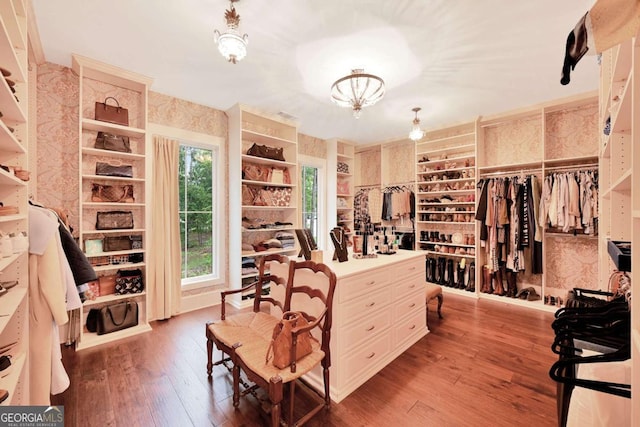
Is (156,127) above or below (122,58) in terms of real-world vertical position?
below

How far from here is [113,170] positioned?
9.18ft

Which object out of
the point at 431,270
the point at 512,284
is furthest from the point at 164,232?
the point at 512,284

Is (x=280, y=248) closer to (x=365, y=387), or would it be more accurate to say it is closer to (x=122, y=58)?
(x=365, y=387)

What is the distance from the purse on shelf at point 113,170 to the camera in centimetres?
275

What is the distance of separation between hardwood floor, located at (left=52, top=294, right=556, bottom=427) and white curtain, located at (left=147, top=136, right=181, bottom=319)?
1.36ft

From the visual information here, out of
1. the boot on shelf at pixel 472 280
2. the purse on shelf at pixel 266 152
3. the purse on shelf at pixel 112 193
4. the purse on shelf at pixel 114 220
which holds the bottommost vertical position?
the boot on shelf at pixel 472 280

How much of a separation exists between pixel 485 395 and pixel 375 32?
2883mm

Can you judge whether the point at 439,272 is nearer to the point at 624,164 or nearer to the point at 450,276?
the point at 450,276

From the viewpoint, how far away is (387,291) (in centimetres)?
224

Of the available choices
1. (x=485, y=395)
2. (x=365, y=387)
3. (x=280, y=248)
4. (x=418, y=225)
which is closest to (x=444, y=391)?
(x=485, y=395)

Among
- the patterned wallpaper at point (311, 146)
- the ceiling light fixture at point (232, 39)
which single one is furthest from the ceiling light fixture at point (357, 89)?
the patterned wallpaper at point (311, 146)

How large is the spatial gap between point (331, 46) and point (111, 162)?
8.83 ft

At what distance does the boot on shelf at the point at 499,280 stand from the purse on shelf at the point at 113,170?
201 inches

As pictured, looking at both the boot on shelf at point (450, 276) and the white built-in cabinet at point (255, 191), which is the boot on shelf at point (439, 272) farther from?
the white built-in cabinet at point (255, 191)
